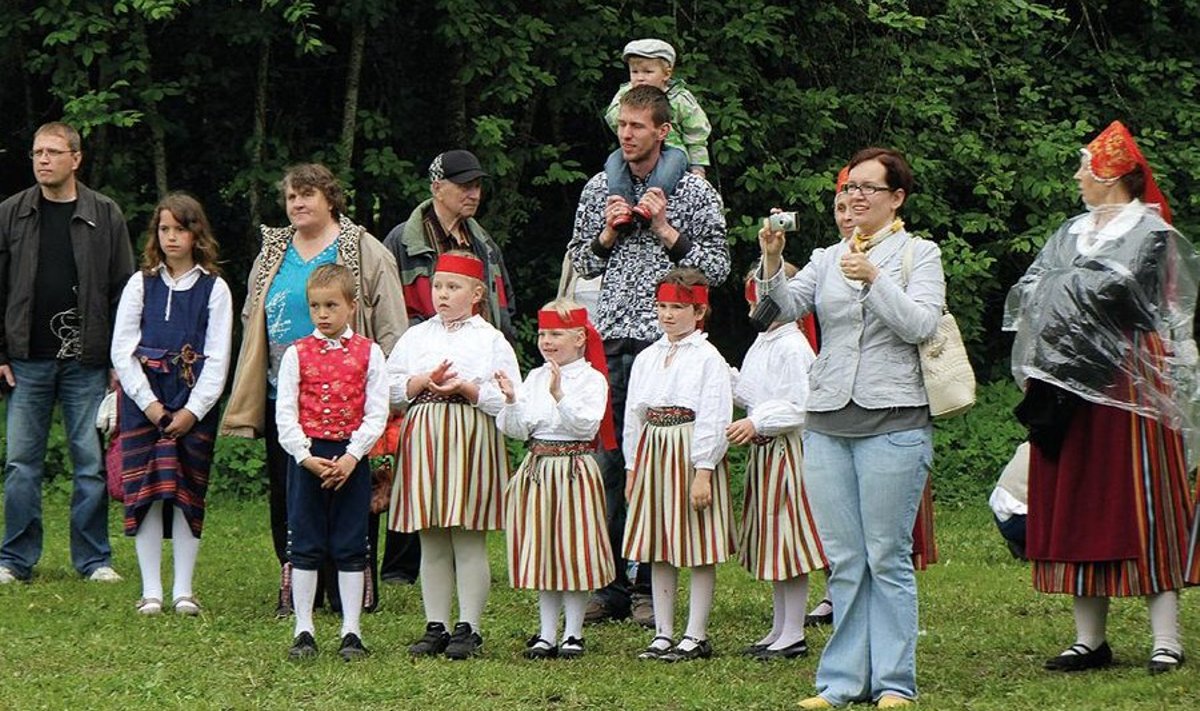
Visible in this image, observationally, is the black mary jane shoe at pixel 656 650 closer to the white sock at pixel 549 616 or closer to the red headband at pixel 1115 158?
the white sock at pixel 549 616

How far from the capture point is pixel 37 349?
→ 945cm

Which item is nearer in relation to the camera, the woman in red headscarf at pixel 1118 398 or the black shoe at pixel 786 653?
the woman in red headscarf at pixel 1118 398

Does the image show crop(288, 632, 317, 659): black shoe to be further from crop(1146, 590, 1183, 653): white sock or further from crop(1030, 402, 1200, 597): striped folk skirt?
crop(1146, 590, 1183, 653): white sock

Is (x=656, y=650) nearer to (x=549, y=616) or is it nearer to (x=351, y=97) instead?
(x=549, y=616)

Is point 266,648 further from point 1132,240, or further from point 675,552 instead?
point 1132,240

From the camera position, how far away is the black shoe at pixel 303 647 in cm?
732

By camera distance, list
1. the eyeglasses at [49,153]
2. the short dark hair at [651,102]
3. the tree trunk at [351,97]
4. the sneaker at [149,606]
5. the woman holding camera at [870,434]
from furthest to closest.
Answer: the tree trunk at [351,97] → the eyeglasses at [49,153] → the sneaker at [149,606] → the short dark hair at [651,102] → the woman holding camera at [870,434]

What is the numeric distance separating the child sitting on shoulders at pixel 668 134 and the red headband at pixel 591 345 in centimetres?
A: 72

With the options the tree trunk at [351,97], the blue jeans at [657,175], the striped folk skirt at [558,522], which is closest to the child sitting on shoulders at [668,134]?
the blue jeans at [657,175]

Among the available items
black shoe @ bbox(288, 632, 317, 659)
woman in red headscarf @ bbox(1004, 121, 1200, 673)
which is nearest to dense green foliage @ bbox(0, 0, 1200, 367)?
black shoe @ bbox(288, 632, 317, 659)

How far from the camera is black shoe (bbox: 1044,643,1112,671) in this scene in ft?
23.6

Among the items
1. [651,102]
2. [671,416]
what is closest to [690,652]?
[671,416]

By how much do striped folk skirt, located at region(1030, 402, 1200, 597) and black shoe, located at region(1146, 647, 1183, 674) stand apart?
0.78 ft

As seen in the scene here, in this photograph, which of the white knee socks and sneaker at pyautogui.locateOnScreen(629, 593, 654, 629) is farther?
the white knee socks
